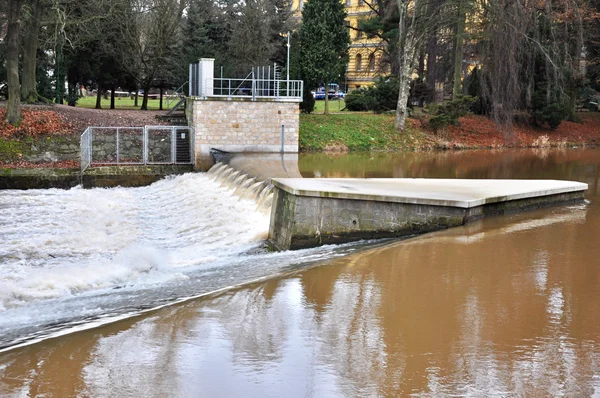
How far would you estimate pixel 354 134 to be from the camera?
33250 millimetres

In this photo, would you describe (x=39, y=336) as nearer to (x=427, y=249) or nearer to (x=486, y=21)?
(x=427, y=249)

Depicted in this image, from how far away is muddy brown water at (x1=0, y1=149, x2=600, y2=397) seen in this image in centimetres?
624

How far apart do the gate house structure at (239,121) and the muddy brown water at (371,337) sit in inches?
559

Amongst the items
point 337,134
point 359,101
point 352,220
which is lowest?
point 352,220

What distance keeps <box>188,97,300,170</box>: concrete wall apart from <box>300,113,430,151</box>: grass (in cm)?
563

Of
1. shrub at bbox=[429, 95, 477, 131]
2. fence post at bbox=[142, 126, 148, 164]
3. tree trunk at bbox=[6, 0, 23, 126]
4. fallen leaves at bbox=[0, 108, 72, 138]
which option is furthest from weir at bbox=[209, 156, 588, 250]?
shrub at bbox=[429, 95, 477, 131]

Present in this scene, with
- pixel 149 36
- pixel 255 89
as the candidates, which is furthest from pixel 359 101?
pixel 255 89

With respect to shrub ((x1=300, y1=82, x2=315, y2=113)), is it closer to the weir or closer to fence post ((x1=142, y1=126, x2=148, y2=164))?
fence post ((x1=142, y1=126, x2=148, y2=164))

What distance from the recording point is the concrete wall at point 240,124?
2439 centimetres

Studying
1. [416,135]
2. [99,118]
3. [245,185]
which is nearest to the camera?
[245,185]

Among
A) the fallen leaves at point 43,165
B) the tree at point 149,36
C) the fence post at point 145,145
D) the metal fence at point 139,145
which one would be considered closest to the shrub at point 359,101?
the tree at point 149,36

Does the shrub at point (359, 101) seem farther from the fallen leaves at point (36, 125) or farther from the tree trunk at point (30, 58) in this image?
the fallen leaves at point (36, 125)

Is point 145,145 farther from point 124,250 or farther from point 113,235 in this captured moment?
point 124,250

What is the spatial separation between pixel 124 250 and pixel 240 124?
12.2 metres
